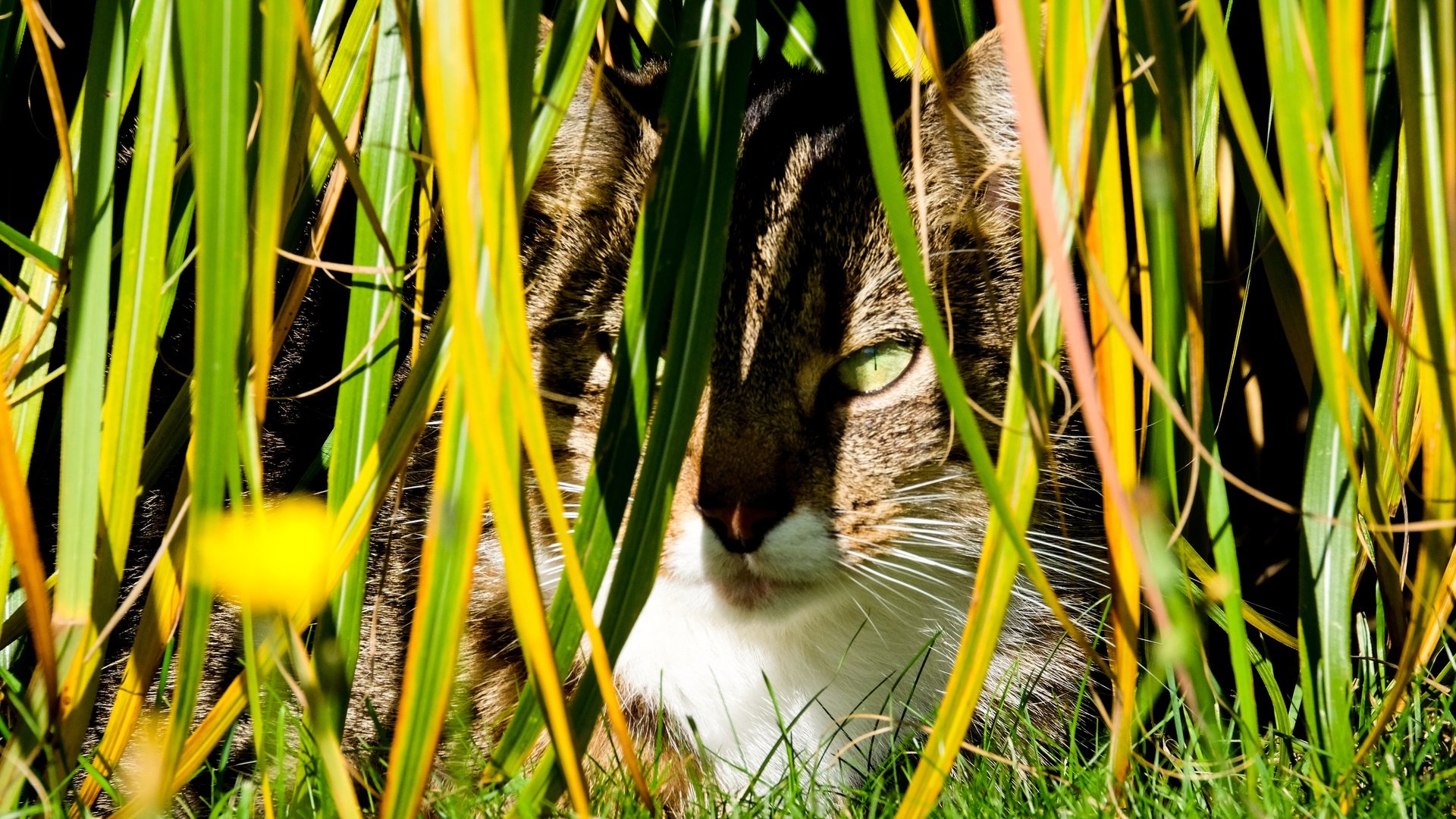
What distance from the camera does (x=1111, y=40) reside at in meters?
0.96

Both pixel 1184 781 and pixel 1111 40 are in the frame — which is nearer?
pixel 1111 40

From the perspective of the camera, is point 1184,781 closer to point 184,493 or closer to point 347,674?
point 347,674

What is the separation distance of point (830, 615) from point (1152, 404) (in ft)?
1.63

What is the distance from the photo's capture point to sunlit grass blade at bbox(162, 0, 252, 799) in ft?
2.62

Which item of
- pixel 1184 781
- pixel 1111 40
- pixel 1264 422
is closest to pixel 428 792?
pixel 1184 781

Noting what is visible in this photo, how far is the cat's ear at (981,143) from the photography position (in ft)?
4.10

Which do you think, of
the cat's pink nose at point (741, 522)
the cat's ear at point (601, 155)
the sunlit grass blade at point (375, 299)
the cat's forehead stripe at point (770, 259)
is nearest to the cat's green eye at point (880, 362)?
the cat's forehead stripe at point (770, 259)

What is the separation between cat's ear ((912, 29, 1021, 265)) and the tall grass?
8.0 inches

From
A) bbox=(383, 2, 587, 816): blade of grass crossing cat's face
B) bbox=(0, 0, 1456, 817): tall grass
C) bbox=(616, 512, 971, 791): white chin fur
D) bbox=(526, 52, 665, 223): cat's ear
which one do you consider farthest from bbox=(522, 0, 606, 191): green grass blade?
bbox=(616, 512, 971, 791): white chin fur

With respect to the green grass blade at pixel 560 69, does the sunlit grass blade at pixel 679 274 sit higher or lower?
lower

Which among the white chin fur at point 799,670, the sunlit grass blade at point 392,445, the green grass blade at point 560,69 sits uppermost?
the green grass blade at point 560,69

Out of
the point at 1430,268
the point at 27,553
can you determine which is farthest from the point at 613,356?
the point at 1430,268

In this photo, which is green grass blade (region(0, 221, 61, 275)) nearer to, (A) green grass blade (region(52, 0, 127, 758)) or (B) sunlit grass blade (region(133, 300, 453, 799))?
(A) green grass blade (region(52, 0, 127, 758))

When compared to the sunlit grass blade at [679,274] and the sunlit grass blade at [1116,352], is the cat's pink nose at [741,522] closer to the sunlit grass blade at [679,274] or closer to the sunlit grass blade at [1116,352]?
the sunlit grass blade at [679,274]
